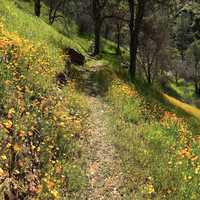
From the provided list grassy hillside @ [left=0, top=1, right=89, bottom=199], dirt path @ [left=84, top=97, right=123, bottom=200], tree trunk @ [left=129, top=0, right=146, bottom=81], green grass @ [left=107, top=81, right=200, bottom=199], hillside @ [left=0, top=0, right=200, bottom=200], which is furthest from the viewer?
tree trunk @ [left=129, top=0, right=146, bottom=81]

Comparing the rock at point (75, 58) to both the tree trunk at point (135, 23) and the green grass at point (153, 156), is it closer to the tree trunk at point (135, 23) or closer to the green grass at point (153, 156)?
the tree trunk at point (135, 23)

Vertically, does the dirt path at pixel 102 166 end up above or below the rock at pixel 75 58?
above

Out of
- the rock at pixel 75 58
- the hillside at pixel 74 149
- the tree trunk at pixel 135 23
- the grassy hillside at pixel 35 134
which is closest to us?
the grassy hillside at pixel 35 134

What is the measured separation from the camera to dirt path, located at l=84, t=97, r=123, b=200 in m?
10.2

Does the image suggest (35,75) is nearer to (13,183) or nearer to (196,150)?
(196,150)

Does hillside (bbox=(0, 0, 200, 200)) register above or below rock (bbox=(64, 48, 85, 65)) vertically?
above

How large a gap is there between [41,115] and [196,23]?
592 feet

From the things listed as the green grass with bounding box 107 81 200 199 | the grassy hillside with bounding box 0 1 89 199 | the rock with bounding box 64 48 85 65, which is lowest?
the rock with bounding box 64 48 85 65

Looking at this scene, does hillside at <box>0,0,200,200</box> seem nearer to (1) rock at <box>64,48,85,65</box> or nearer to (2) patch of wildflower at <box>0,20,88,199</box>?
(2) patch of wildflower at <box>0,20,88,199</box>

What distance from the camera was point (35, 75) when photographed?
45.5 feet

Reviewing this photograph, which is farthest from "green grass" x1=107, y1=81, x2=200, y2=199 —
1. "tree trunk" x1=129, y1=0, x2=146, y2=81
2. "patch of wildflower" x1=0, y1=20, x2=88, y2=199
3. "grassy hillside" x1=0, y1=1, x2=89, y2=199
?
"tree trunk" x1=129, y1=0, x2=146, y2=81

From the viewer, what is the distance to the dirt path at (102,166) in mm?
10152

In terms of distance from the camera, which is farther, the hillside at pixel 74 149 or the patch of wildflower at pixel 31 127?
the hillside at pixel 74 149

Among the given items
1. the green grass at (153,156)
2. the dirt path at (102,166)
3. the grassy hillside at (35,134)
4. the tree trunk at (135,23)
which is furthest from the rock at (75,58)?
the dirt path at (102,166)
